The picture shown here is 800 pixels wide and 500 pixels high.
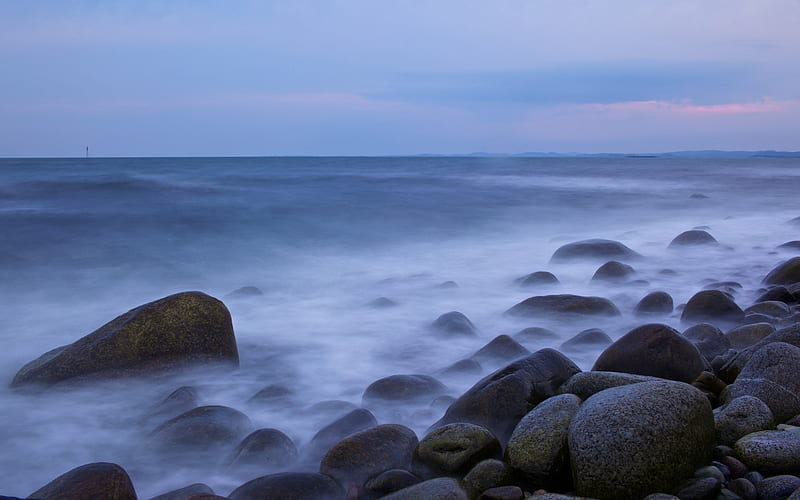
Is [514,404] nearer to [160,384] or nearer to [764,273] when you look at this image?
[160,384]

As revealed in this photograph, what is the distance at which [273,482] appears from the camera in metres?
3.51

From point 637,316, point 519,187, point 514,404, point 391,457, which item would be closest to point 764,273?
point 637,316

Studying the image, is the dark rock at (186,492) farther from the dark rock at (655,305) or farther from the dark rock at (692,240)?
the dark rock at (692,240)

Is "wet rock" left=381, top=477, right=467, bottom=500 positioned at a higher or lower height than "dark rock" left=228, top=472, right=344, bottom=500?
higher

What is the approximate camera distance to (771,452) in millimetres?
3104

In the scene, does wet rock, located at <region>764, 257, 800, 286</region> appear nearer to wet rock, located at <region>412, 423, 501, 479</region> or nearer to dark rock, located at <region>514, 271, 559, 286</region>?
dark rock, located at <region>514, 271, 559, 286</region>

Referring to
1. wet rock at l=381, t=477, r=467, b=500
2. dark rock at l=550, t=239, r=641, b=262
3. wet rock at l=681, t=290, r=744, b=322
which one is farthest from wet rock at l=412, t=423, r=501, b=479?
dark rock at l=550, t=239, r=641, b=262

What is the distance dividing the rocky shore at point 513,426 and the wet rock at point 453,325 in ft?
3.36

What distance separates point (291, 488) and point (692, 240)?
11.2 metres

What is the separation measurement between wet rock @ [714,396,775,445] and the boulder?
2.53 ft

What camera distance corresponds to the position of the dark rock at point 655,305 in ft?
24.3

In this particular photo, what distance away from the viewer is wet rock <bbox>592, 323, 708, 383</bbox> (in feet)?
14.5

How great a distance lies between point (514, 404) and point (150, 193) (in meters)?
22.9

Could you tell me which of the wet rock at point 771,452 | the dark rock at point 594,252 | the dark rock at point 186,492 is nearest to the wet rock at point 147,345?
the dark rock at point 186,492
